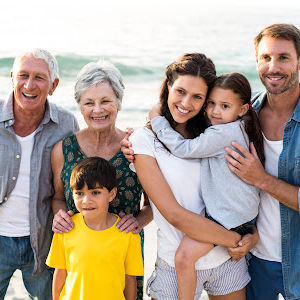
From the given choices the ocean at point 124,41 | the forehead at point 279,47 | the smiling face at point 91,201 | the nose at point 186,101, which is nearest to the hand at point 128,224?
the smiling face at point 91,201

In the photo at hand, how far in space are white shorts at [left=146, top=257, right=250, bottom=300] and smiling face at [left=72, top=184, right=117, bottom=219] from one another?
0.52m

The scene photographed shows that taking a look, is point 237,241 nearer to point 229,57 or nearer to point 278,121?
point 278,121

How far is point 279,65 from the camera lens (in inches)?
113

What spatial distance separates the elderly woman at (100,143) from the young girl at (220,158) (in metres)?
0.38

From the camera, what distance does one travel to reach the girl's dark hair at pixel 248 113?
2.82m

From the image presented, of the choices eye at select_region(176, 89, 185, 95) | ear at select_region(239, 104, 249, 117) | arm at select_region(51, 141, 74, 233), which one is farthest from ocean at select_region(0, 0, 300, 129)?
eye at select_region(176, 89, 185, 95)

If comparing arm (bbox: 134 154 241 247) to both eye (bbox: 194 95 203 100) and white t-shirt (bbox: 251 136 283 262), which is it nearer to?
white t-shirt (bbox: 251 136 283 262)

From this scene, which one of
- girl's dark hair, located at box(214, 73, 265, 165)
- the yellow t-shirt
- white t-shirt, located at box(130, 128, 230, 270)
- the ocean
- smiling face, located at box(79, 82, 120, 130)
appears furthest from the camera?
the ocean

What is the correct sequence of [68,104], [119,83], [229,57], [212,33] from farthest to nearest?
[212,33], [229,57], [68,104], [119,83]

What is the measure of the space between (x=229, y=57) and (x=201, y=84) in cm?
1686

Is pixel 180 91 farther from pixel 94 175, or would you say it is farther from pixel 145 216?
pixel 145 216

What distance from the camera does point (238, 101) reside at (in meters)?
2.87

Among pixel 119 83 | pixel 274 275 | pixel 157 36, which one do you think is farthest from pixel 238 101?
pixel 157 36

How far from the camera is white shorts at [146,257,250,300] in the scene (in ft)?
8.92
